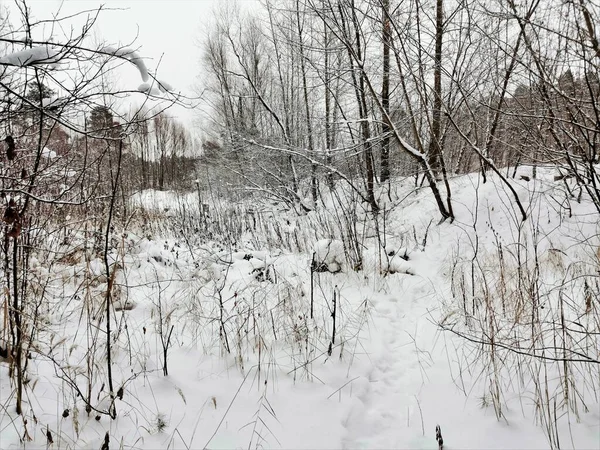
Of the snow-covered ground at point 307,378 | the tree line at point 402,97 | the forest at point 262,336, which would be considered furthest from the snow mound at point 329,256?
the tree line at point 402,97

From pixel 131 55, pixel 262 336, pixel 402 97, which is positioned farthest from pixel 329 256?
pixel 402 97

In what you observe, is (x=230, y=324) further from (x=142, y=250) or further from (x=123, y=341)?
(x=142, y=250)

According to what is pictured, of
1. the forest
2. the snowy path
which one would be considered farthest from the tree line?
the snowy path

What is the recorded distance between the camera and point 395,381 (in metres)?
2.19

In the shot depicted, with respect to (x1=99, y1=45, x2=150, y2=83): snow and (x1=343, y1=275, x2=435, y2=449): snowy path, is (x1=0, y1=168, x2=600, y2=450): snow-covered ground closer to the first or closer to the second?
(x1=343, y1=275, x2=435, y2=449): snowy path

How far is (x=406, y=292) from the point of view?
12.1ft

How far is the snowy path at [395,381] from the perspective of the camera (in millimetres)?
1717

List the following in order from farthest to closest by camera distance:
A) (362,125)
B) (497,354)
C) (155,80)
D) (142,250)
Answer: (362,125), (142,250), (497,354), (155,80)

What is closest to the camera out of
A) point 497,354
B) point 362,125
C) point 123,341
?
point 497,354

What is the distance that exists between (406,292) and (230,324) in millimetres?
2023

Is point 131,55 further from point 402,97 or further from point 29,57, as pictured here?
point 402,97

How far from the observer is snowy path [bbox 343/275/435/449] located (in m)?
1.72

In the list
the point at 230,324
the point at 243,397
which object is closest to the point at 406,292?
the point at 230,324

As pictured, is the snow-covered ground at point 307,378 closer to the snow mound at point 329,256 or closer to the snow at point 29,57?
the snow mound at point 329,256
